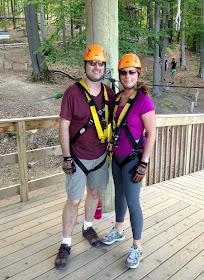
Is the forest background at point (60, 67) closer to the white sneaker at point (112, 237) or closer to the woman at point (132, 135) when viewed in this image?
the woman at point (132, 135)

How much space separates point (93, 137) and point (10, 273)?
4.51ft

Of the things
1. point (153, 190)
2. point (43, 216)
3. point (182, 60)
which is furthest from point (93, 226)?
point (182, 60)

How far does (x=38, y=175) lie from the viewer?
854cm

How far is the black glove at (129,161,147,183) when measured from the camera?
7.45 ft

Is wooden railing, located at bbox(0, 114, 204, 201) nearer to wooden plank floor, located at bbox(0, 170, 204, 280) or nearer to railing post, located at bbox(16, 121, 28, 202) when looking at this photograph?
railing post, located at bbox(16, 121, 28, 202)

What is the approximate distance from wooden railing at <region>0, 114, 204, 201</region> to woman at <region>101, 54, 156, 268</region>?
59.6 inches

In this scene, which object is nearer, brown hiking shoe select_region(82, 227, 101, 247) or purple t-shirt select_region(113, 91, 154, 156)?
purple t-shirt select_region(113, 91, 154, 156)

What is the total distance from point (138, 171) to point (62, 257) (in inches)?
41.1

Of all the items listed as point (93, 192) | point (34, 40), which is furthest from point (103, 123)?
point (34, 40)

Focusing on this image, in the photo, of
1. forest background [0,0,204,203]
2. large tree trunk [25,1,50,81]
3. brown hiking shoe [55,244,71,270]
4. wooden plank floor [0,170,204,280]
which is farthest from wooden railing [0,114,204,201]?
large tree trunk [25,1,50,81]

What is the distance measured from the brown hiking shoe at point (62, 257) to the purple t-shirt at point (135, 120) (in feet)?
3.40

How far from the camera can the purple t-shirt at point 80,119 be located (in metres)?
2.32

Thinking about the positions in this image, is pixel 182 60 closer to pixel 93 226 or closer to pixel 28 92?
pixel 28 92

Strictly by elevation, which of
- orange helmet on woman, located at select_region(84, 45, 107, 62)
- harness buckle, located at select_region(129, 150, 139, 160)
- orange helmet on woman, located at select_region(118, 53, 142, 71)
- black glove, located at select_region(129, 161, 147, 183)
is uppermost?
orange helmet on woman, located at select_region(84, 45, 107, 62)
